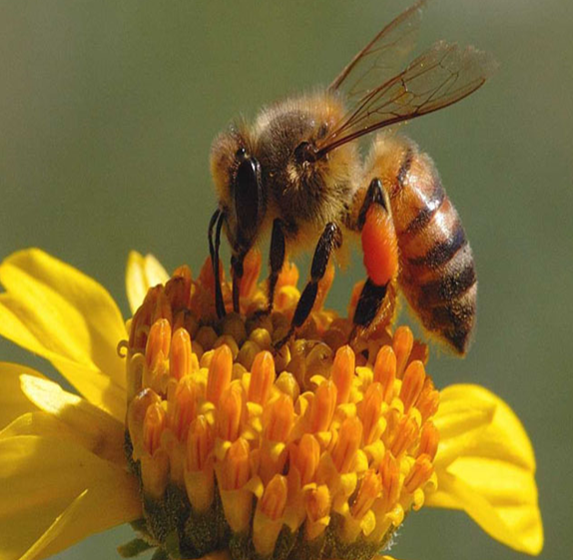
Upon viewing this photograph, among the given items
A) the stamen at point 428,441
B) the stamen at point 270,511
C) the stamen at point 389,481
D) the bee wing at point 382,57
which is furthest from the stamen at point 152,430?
the bee wing at point 382,57

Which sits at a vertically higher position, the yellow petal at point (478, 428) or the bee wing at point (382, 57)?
the bee wing at point (382, 57)

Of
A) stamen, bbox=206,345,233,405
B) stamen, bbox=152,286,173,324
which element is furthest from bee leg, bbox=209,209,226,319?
stamen, bbox=206,345,233,405

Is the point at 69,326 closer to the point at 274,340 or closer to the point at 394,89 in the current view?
the point at 274,340

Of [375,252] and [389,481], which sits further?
[375,252]

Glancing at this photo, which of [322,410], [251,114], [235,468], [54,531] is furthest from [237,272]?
[251,114]

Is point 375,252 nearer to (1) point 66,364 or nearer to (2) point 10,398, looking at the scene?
(1) point 66,364

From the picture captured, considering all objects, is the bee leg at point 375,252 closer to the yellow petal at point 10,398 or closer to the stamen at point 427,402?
the stamen at point 427,402

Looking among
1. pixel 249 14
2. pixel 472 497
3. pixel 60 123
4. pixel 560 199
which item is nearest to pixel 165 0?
pixel 249 14
